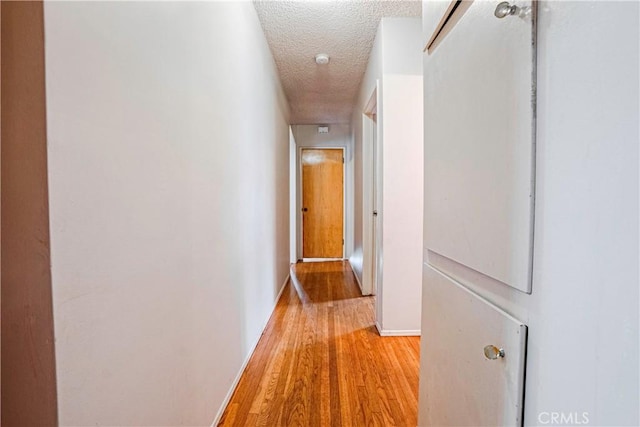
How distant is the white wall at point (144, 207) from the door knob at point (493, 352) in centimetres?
86

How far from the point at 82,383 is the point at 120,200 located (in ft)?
1.26

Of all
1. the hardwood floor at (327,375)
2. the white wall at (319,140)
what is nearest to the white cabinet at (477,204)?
the hardwood floor at (327,375)

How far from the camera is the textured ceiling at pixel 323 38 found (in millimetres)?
2043

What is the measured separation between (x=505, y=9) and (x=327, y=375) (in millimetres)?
1755

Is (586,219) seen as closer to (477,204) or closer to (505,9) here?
(477,204)

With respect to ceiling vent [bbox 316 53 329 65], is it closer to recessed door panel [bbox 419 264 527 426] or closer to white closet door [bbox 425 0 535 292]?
white closet door [bbox 425 0 535 292]

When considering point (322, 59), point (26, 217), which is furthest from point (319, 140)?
point (26, 217)

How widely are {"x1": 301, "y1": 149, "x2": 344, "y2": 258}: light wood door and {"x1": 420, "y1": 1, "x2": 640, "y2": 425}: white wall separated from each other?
464 cm

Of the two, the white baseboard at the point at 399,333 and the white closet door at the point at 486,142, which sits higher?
the white closet door at the point at 486,142

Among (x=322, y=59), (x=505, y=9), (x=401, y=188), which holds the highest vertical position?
(x=322, y=59)

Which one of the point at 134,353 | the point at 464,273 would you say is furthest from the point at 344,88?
the point at 134,353

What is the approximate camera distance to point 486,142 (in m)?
0.71

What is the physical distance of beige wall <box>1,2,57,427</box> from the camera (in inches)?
20.1

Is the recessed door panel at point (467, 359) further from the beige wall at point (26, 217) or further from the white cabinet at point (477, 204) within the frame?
the beige wall at point (26, 217)
